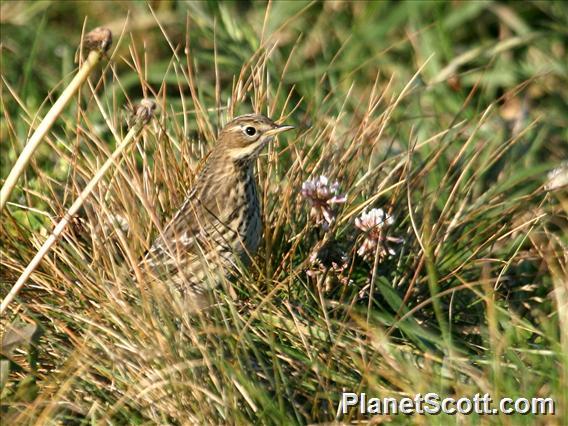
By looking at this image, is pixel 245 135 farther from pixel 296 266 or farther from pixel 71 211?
pixel 71 211

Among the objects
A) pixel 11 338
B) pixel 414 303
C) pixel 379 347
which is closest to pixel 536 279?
pixel 414 303

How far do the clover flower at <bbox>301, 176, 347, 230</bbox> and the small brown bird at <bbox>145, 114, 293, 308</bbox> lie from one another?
216 mm

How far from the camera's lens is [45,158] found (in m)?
5.60

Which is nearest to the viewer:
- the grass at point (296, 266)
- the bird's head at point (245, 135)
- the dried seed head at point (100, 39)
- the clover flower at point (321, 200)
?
the dried seed head at point (100, 39)

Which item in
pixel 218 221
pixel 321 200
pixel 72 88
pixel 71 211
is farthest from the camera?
pixel 218 221

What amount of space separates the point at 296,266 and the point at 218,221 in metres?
0.34

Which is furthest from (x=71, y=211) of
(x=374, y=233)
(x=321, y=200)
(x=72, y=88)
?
(x=374, y=233)

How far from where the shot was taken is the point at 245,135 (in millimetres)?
4637

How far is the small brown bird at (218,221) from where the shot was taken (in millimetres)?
4199

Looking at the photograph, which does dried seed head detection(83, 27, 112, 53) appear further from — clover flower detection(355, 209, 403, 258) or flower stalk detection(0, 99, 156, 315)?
clover flower detection(355, 209, 403, 258)

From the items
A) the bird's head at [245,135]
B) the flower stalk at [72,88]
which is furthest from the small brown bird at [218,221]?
the flower stalk at [72,88]

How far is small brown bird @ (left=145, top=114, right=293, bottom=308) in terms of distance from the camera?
4199mm

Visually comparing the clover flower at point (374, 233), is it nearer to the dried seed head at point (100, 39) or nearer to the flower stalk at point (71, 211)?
the flower stalk at point (71, 211)

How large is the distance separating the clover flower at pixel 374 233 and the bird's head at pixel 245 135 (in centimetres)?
46
